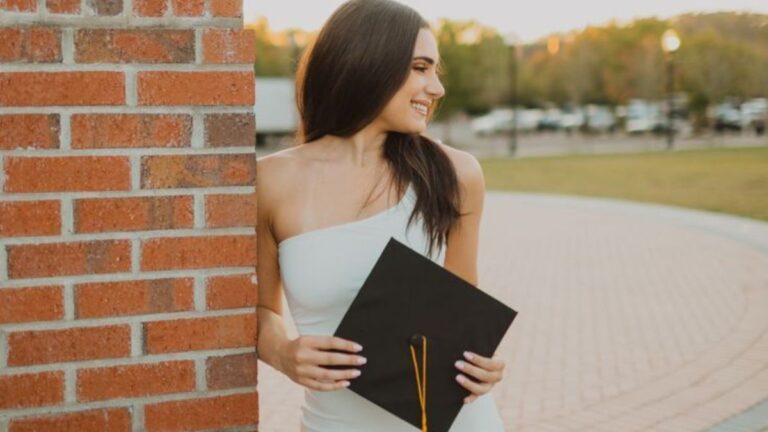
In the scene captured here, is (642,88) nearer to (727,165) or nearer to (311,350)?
(727,165)

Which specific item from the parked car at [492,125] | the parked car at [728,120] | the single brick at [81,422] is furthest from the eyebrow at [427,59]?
the parked car at [492,125]

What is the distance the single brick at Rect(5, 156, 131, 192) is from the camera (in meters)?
1.73

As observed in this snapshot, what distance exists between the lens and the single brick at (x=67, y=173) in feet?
5.68

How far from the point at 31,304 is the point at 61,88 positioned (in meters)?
0.40

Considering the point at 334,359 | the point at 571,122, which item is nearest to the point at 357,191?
the point at 334,359

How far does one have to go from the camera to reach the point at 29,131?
1.73m

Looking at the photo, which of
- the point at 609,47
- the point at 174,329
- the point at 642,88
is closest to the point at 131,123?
the point at 174,329

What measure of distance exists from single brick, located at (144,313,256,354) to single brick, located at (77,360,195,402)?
35mm

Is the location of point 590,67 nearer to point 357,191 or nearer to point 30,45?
point 357,191

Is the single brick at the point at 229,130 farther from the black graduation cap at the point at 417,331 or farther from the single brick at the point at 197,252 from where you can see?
the black graduation cap at the point at 417,331

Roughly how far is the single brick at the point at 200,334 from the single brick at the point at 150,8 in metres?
0.59

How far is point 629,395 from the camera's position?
19.7 feet

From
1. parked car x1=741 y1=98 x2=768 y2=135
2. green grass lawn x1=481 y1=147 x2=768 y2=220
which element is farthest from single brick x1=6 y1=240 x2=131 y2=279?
parked car x1=741 y1=98 x2=768 y2=135

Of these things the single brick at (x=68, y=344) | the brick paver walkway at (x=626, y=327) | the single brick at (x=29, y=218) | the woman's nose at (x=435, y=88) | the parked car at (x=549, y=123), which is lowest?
the parked car at (x=549, y=123)
